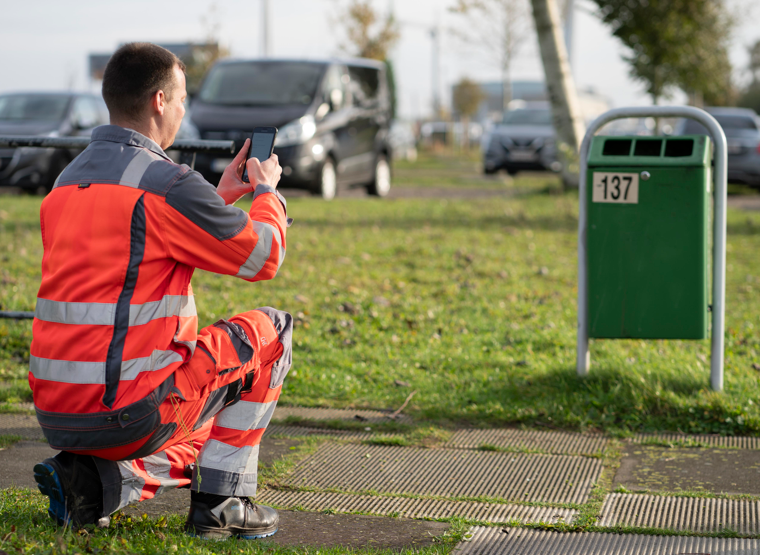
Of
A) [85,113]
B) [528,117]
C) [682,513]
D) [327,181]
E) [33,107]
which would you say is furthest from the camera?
[528,117]

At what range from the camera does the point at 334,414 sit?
423cm

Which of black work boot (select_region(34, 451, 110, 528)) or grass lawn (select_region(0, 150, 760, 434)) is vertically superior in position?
black work boot (select_region(34, 451, 110, 528))

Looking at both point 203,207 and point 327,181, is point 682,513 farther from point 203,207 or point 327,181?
point 327,181

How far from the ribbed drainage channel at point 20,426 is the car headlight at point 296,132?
334 inches

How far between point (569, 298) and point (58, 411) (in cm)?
482

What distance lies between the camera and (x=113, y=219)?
2.29 metres

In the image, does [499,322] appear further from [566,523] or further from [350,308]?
[566,523]

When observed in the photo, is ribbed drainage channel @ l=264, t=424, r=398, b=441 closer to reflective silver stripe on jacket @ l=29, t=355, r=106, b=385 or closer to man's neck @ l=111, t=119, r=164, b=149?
reflective silver stripe on jacket @ l=29, t=355, r=106, b=385

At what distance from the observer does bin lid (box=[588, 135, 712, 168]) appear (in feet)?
13.1

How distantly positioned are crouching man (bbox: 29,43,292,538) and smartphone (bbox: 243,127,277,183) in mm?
63

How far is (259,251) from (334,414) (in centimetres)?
194

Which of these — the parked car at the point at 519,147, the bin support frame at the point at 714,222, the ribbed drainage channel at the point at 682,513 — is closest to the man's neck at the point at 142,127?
the ribbed drainage channel at the point at 682,513

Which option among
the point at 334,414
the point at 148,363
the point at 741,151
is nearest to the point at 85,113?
the point at 334,414

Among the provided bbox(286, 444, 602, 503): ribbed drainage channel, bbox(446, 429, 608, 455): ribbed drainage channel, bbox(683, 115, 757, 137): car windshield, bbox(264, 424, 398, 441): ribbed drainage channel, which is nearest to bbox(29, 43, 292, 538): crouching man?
bbox(286, 444, 602, 503): ribbed drainage channel
